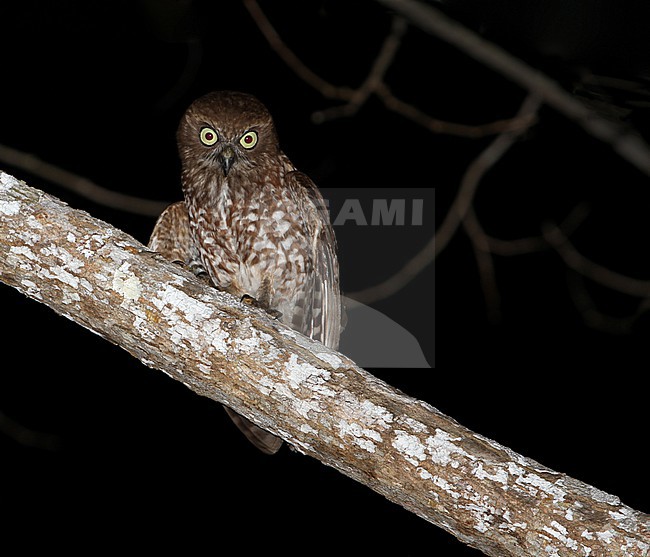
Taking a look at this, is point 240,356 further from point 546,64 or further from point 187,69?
point 187,69

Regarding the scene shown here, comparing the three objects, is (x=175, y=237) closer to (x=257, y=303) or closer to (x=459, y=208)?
(x=257, y=303)

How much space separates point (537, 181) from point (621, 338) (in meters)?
0.97

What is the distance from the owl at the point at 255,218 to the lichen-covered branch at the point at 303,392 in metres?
0.79

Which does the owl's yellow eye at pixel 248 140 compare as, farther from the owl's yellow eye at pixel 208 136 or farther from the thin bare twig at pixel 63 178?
the thin bare twig at pixel 63 178

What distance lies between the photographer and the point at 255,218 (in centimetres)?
256

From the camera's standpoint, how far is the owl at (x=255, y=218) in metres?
2.54

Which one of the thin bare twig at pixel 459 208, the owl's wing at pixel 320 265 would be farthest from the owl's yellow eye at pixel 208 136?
the thin bare twig at pixel 459 208

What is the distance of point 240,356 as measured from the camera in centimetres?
167

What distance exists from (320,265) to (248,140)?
1.59 feet

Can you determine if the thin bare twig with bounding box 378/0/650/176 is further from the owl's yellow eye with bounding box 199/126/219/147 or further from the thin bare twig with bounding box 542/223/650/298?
the thin bare twig with bounding box 542/223/650/298

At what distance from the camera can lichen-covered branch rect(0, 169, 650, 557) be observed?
1.44m

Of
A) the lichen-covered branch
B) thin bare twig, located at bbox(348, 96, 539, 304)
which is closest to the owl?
thin bare twig, located at bbox(348, 96, 539, 304)

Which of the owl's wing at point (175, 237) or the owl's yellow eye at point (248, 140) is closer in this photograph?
the owl's yellow eye at point (248, 140)

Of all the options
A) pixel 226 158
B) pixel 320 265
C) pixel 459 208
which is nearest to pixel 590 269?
pixel 459 208
